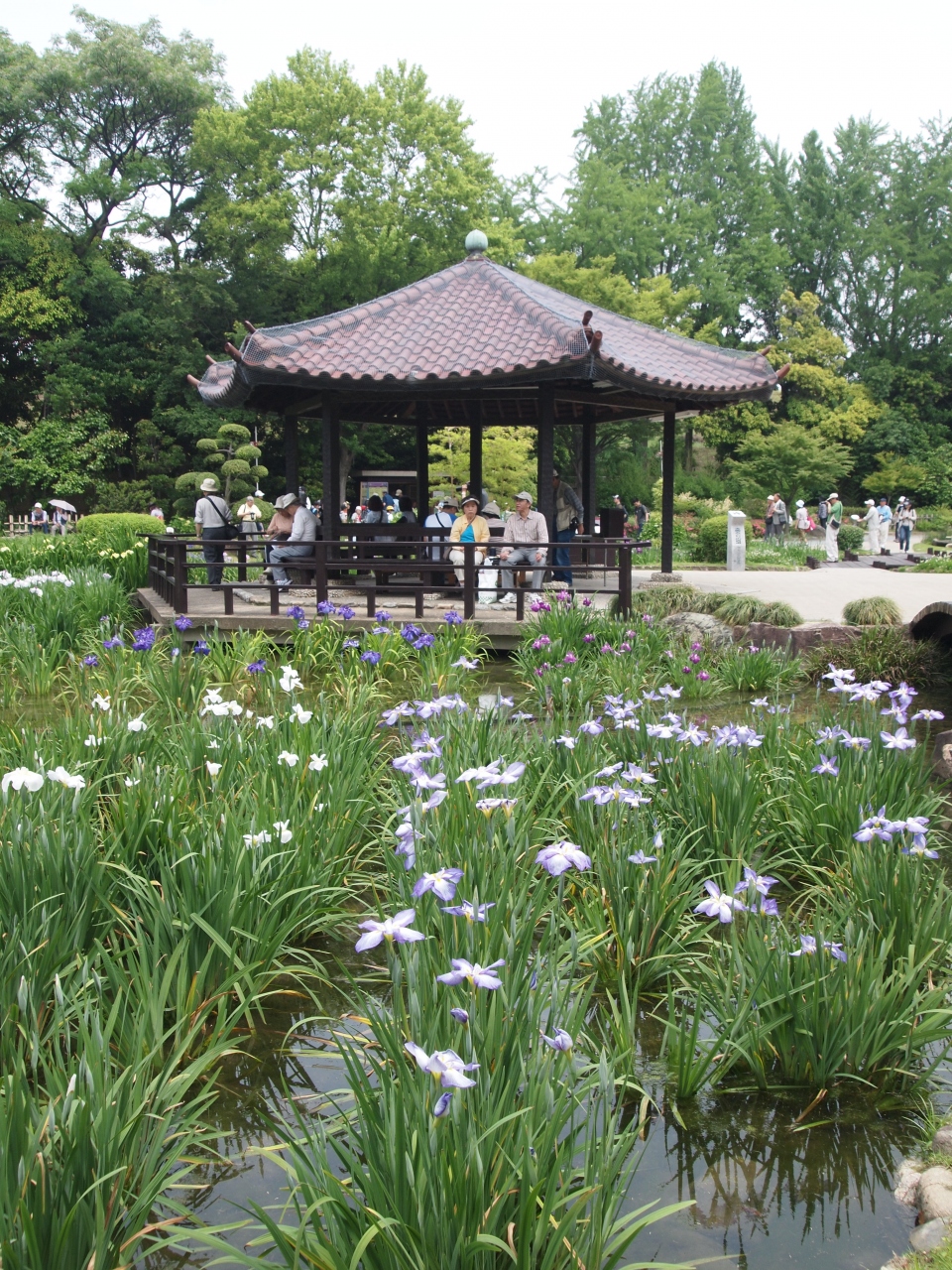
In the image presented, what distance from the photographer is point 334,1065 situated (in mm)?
3047

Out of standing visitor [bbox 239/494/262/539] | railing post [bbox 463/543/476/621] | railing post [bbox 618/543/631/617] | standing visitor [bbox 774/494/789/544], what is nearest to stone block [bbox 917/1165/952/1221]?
railing post [bbox 463/543/476/621]

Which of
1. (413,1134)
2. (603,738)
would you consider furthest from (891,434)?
(413,1134)

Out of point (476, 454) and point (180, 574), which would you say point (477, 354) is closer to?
point (476, 454)

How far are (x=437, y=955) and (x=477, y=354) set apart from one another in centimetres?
1033

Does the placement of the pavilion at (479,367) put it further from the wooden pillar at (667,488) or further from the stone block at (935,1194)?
the stone block at (935,1194)

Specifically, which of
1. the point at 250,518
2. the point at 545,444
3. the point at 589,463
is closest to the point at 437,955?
the point at 545,444

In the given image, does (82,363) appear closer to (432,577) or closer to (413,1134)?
(432,577)

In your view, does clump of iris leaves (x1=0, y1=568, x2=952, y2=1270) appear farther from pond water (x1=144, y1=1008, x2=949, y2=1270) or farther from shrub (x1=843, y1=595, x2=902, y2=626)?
shrub (x1=843, y1=595, x2=902, y2=626)

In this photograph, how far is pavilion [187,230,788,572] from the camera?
11750 millimetres

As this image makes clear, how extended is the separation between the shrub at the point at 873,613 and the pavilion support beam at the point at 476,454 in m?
6.28

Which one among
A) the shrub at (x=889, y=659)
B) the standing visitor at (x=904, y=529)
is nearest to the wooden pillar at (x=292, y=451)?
the shrub at (x=889, y=659)

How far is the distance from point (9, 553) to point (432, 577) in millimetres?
6058

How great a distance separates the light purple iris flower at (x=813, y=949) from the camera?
8.63 ft

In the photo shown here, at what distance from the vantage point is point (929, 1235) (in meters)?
2.25
